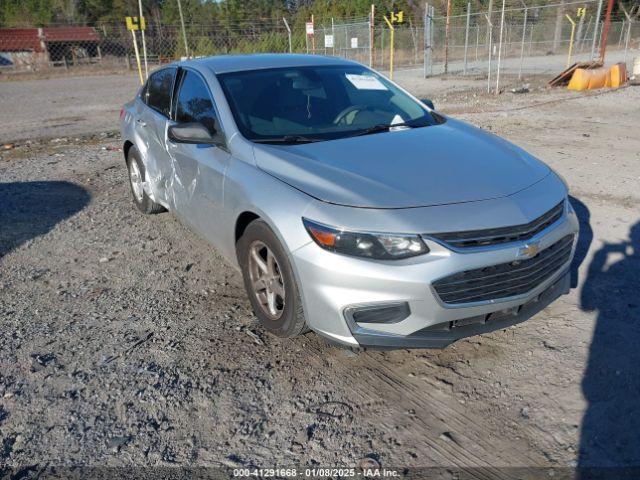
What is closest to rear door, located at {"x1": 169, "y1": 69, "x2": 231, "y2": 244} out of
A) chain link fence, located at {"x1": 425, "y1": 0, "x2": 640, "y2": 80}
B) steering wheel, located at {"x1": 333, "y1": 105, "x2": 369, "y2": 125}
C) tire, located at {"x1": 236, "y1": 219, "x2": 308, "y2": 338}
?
tire, located at {"x1": 236, "y1": 219, "x2": 308, "y2": 338}

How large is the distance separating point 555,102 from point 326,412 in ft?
40.2

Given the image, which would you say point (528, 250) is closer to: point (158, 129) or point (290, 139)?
point (290, 139)

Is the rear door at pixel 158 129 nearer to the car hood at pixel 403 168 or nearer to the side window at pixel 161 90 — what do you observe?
the side window at pixel 161 90

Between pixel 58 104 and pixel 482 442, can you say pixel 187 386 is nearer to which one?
pixel 482 442

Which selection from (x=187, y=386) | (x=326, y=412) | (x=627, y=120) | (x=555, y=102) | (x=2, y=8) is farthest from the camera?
(x=2, y=8)

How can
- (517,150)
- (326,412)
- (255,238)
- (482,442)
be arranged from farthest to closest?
(517,150) < (255,238) < (326,412) < (482,442)

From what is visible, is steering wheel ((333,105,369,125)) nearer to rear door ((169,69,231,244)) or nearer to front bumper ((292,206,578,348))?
rear door ((169,69,231,244))

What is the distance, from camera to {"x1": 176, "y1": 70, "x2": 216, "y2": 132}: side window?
3891mm

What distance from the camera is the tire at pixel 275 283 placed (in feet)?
9.68

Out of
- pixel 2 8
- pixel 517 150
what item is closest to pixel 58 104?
pixel 517 150

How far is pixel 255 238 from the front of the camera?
3193mm

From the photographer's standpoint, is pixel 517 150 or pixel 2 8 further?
pixel 2 8

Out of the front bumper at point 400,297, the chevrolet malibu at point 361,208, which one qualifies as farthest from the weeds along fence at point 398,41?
the front bumper at point 400,297

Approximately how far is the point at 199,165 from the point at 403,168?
1569 mm
